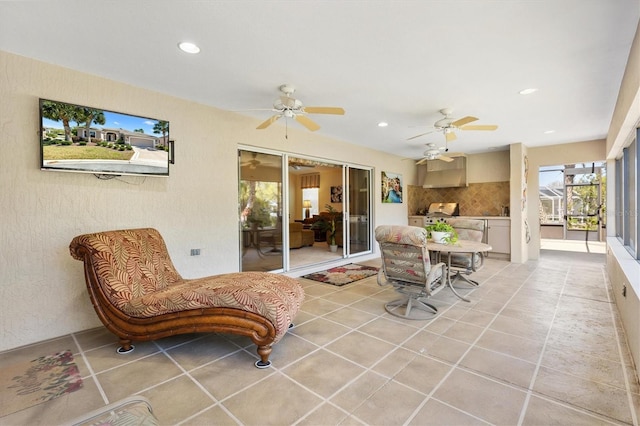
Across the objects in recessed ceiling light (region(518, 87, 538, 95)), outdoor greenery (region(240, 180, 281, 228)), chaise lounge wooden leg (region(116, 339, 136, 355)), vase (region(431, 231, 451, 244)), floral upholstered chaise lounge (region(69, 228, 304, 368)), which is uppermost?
recessed ceiling light (region(518, 87, 538, 95))

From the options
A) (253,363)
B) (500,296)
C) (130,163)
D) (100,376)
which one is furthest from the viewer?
(500,296)

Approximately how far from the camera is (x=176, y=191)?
3525 mm

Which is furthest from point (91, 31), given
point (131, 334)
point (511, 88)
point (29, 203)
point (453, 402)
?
point (511, 88)

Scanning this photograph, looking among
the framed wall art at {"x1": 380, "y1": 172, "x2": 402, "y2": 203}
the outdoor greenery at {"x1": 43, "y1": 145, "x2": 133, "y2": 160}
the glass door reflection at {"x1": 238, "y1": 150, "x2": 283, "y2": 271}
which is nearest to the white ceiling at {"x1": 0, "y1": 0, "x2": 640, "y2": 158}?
the outdoor greenery at {"x1": 43, "y1": 145, "x2": 133, "y2": 160}

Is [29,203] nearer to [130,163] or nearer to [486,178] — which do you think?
[130,163]

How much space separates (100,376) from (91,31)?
105 inches

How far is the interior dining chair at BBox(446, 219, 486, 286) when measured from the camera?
3925mm

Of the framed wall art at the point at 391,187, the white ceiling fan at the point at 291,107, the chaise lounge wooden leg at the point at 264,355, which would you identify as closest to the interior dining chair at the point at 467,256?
the framed wall art at the point at 391,187

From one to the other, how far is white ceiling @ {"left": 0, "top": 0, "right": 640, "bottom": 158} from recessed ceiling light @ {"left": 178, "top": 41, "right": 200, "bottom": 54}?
5 cm

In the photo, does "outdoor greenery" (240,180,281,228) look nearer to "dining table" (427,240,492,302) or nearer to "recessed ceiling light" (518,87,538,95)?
"dining table" (427,240,492,302)

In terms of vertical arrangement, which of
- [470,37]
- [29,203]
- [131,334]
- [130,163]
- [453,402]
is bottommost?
[453,402]

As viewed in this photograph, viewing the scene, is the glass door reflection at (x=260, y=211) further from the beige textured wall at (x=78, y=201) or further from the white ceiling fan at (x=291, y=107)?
the white ceiling fan at (x=291, y=107)

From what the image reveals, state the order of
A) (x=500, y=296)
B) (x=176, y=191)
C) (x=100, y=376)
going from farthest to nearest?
(x=500, y=296) → (x=176, y=191) → (x=100, y=376)

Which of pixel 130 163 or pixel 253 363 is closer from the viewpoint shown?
pixel 253 363
